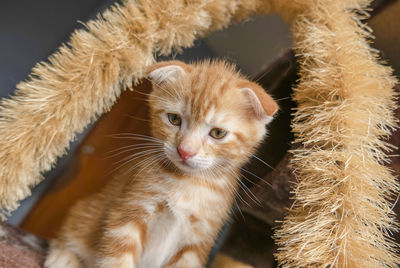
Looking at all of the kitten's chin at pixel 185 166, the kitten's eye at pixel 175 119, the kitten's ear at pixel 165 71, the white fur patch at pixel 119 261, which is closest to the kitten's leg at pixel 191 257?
the white fur patch at pixel 119 261

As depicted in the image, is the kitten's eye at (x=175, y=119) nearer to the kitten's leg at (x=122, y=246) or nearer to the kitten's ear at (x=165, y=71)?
the kitten's ear at (x=165, y=71)

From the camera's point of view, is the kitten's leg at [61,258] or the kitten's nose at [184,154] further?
the kitten's leg at [61,258]

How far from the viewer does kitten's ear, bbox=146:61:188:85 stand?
0.79m

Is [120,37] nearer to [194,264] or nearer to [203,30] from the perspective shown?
[203,30]

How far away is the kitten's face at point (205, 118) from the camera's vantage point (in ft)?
2.55

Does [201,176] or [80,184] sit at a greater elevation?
[80,184]

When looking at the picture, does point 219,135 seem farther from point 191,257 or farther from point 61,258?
point 61,258

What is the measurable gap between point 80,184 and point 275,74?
0.87 metres

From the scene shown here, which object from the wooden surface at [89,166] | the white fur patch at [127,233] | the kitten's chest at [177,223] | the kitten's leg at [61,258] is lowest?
the kitten's chest at [177,223]

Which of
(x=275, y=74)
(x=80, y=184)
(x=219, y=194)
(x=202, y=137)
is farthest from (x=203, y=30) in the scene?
(x=80, y=184)

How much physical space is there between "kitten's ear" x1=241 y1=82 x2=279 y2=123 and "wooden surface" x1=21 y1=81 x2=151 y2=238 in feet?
1.80

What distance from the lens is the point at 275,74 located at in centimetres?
102

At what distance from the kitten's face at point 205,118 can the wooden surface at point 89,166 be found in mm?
416

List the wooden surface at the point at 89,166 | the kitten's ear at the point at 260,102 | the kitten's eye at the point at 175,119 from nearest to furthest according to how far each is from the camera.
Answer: the kitten's ear at the point at 260,102, the kitten's eye at the point at 175,119, the wooden surface at the point at 89,166
